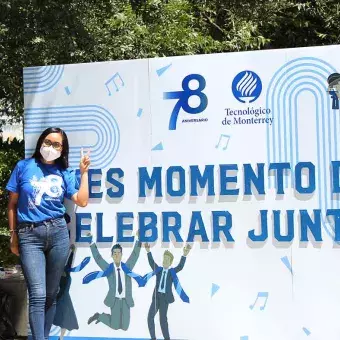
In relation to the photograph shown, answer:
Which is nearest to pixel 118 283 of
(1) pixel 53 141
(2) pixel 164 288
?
(2) pixel 164 288

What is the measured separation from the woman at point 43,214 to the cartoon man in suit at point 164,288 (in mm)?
746

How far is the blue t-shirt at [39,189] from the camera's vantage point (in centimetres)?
588

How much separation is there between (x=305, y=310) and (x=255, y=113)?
5.22 feet

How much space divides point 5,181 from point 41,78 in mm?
2708

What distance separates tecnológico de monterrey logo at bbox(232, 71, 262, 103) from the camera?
19.1 ft

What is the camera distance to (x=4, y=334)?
7188mm

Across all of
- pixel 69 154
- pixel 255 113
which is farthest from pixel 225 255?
pixel 69 154

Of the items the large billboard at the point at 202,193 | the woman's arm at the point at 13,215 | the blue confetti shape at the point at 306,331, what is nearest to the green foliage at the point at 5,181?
the large billboard at the point at 202,193

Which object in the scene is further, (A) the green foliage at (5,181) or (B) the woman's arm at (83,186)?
(A) the green foliage at (5,181)

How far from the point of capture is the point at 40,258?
233 inches

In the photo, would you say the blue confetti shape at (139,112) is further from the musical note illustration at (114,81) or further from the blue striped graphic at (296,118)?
the blue striped graphic at (296,118)

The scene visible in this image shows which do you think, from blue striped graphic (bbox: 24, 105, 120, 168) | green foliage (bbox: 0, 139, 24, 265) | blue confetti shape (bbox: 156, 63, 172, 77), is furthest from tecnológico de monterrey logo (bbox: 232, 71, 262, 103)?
green foliage (bbox: 0, 139, 24, 265)

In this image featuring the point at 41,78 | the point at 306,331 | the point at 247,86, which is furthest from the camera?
the point at 41,78

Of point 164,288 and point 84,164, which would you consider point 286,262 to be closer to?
point 164,288
